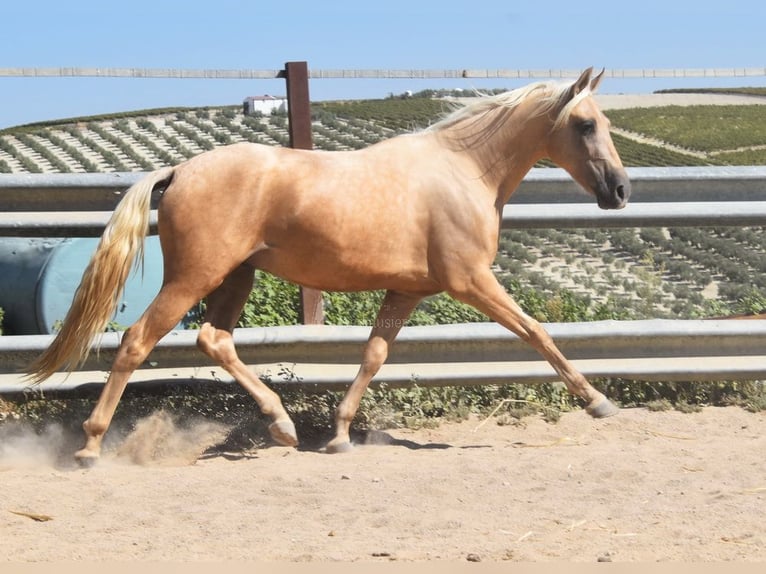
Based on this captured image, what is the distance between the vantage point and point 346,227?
509 cm

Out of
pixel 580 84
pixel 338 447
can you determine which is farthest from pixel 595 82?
pixel 338 447

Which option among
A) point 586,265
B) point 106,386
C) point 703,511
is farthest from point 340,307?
point 586,265

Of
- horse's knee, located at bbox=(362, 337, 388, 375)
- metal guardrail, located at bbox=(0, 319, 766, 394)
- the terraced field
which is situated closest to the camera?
horse's knee, located at bbox=(362, 337, 388, 375)

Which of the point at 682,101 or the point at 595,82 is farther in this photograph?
the point at 682,101

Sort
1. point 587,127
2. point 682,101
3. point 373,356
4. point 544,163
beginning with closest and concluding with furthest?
1. point 587,127
2. point 373,356
3. point 544,163
4. point 682,101

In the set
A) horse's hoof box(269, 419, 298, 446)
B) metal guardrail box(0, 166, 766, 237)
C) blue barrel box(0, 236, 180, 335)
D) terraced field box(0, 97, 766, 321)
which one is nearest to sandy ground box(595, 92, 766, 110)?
terraced field box(0, 97, 766, 321)

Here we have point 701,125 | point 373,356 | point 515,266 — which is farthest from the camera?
point 701,125

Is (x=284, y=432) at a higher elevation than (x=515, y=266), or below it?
higher

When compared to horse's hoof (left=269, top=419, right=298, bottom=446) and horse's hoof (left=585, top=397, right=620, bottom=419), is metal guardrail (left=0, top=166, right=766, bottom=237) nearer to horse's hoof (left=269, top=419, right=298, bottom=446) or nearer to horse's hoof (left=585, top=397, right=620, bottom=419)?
horse's hoof (left=585, top=397, right=620, bottom=419)

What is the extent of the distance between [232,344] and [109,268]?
2.31 feet

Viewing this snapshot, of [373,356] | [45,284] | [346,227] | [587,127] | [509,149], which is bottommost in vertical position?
[373,356]

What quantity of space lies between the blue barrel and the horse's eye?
8.50 ft

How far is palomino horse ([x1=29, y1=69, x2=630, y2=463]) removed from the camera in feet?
16.4

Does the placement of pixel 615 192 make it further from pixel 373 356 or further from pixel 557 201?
pixel 373 356
